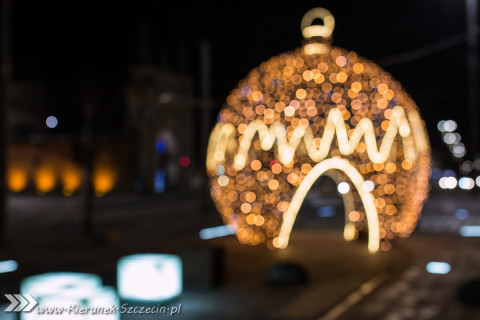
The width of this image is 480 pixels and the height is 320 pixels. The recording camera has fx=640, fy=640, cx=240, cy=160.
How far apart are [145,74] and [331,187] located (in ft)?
60.7

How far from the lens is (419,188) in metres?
13.5

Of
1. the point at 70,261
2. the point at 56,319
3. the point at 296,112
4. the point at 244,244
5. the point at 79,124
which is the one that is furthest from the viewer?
the point at 79,124

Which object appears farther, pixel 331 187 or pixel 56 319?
pixel 331 187

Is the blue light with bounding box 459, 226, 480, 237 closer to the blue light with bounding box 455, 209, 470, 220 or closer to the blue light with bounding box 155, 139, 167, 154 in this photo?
the blue light with bounding box 455, 209, 470, 220

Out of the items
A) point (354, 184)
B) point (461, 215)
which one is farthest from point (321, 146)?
point (461, 215)

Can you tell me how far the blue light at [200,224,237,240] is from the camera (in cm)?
1739

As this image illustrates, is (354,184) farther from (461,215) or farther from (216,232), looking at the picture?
A: (461,215)

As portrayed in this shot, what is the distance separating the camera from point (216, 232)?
18.5 m

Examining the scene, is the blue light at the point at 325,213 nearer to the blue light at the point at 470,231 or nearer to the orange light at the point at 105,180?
the blue light at the point at 470,231

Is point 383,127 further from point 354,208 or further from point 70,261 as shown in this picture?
point 70,261

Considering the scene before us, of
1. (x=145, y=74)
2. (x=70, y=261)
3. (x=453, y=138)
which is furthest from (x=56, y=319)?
(x=453, y=138)

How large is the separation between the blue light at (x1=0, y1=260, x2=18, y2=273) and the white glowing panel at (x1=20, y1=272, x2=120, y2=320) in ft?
17.7

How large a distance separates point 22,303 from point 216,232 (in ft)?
39.9

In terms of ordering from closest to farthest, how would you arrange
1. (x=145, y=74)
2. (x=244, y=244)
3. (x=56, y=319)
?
(x=56, y=319) → (x=244, y=244) → (x=145, y=74)
